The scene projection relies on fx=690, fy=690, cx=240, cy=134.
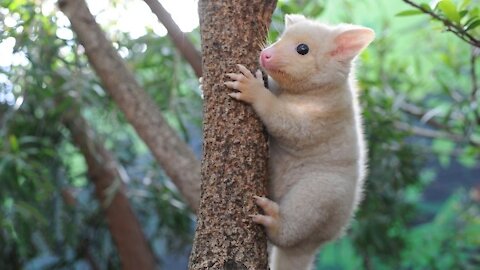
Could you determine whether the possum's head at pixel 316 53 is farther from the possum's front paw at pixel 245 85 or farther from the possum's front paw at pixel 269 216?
the possum's front paw at pixel 269 216

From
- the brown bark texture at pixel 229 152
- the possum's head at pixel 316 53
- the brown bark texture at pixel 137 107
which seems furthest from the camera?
the brown bark texture at pixel 137 107

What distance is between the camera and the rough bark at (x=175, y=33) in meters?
2.85

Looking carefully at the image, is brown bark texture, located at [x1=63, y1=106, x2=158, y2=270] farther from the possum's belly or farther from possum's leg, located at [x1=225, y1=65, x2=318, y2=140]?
possum's leg, located at [x1=225, y1=65, x2=318, y2=140]

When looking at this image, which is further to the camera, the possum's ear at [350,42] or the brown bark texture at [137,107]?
the brown bark texture at [137,107]

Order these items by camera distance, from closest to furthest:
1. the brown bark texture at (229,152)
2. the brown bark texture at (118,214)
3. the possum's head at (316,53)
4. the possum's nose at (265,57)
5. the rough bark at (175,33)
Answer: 1. the brown bark texture at (229,152)
2. the possum's nose at (265,57)
3. the possum's head at (316,53)
4. the rough bark at (175,33)
5. the brown bark texture at (118,214)

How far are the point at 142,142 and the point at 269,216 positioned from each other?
7.16 ft

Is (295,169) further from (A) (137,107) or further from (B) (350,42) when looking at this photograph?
(A) (137,107)

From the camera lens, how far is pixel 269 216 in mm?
2061

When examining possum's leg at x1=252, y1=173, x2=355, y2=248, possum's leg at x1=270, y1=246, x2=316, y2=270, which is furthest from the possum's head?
possum's leg at x1=270, y1=246, x2=316, y2=270

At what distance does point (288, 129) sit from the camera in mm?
2152

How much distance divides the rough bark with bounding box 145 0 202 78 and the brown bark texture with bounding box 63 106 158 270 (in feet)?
4.30

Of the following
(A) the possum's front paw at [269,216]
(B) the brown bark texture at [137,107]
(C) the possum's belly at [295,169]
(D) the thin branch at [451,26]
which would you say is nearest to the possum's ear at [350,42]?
(D) the thin branch at [451,26]

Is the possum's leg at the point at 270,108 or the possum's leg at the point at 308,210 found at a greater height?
the possum's leg at the point at 270,108

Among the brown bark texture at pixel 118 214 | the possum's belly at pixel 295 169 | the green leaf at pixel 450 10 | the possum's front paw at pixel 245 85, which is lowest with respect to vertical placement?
the brown bark texture at pixel 118 214
